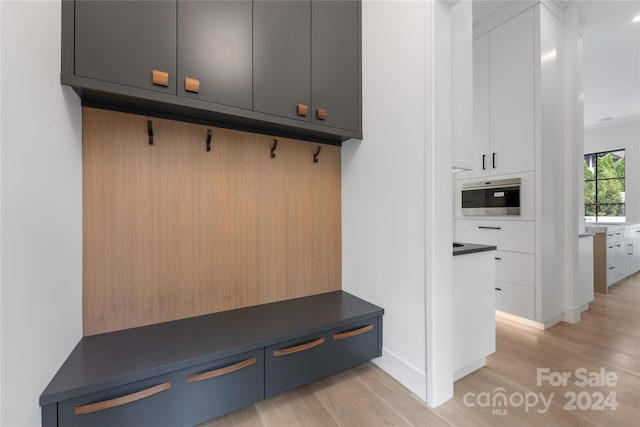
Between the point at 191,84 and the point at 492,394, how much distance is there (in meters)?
2.32

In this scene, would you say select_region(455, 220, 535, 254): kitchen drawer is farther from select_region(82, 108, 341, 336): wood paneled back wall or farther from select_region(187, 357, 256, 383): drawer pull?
select_region(187, 357, 256, 383): drawer pull

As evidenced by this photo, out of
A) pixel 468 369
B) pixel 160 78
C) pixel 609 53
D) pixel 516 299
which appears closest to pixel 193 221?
pixel 160 78

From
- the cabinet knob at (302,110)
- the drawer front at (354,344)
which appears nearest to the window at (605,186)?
the drawer front at (354,344)

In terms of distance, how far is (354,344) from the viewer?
5.28 feet

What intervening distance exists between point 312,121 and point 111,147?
3.60 feet

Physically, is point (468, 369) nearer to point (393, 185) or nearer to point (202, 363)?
point (393, 185)

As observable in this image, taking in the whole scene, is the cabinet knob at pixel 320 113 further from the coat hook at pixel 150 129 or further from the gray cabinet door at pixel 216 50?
the coat hook at pixel 150 129

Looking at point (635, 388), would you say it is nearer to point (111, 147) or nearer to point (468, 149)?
point (468, 149)

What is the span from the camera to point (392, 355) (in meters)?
1.67

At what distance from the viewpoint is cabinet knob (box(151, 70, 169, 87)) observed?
1217 mm

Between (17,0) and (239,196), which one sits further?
(239,196)

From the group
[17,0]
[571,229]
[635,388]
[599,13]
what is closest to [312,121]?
[17,0]

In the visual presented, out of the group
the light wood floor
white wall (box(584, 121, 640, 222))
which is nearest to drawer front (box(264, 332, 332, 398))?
the light wood floor

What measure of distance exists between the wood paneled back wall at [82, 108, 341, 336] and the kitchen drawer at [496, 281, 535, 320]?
1822mm
